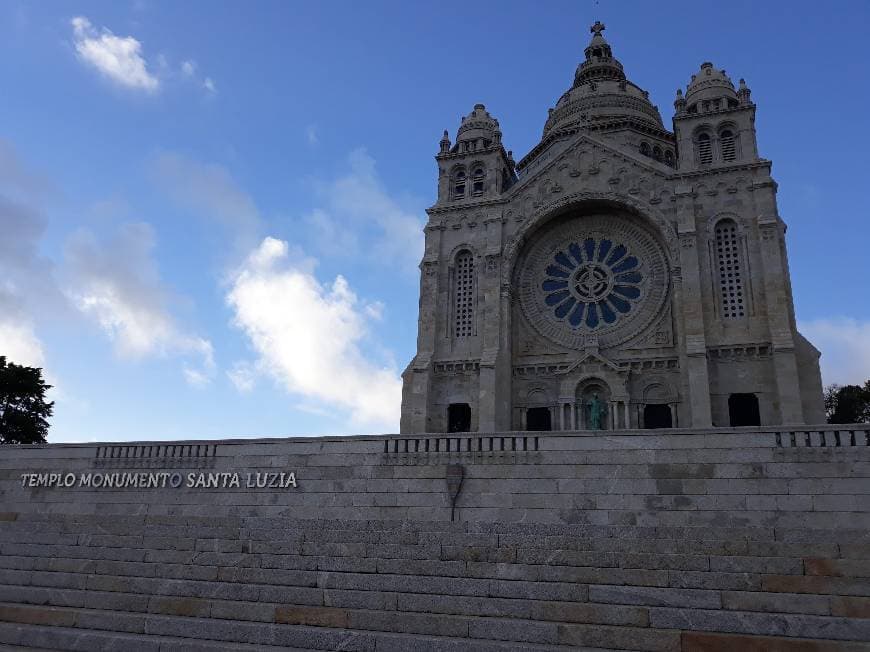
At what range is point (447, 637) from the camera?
37.8ft

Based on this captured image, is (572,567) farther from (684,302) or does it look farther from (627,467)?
(684,302)

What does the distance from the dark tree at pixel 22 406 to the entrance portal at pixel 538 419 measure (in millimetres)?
28012

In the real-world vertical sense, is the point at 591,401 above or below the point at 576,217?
below

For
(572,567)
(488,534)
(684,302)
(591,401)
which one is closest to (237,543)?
(488,534)

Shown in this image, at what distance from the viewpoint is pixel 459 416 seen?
35781 mm

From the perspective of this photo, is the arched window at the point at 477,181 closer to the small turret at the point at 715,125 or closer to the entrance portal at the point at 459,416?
the small turret at the point at 715,125

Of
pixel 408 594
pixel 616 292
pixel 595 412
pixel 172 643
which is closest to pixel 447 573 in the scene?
pixel 408 594

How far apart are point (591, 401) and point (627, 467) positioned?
55.8ft

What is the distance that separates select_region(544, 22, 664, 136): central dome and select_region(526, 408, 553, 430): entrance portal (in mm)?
20573

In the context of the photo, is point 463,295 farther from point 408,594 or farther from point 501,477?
point 408,594

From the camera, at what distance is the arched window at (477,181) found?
40.2 metres

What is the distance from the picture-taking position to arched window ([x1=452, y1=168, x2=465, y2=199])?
40.6 m

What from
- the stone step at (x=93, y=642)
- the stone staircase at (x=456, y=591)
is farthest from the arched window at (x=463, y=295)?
the stone step at (x=93, y=642)

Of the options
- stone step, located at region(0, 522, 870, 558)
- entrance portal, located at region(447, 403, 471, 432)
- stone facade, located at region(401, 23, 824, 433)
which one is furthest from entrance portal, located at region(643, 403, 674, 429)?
stone step, located at region(0, 522, 870, 558)
